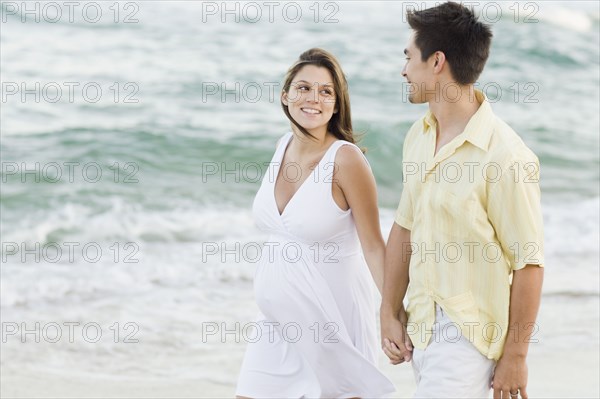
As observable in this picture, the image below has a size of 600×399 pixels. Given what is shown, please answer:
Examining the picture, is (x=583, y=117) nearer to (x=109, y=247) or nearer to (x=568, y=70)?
(x=568, y=70)

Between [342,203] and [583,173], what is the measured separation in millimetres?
9228

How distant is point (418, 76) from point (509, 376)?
0.87m

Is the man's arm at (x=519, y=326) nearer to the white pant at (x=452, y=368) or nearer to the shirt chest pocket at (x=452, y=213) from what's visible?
the white pant at (x=452, y=368)

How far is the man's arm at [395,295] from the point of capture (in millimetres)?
2980

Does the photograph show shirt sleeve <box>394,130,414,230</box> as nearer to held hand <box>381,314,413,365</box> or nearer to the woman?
held hand <box>381,314,413,365</box>

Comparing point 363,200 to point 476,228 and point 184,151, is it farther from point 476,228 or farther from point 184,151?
point 184,151

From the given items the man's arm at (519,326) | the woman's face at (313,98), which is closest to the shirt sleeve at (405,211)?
the man's arm at (519,326)

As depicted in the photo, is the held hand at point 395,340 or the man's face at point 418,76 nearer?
the man's face at point 418,76

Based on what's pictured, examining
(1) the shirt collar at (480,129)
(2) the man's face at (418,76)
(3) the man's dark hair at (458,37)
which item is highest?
(3) the man's dark hair at (458,37)

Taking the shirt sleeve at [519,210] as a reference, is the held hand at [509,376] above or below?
below

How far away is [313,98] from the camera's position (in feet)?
12.1

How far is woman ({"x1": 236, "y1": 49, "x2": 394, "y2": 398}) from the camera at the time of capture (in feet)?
11.7

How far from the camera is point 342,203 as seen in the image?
3.60 meters

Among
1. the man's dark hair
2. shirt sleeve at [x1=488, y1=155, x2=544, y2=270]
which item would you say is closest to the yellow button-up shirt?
shirt sleeve at [x1=488, y1=155, x2=544, y2=270]
